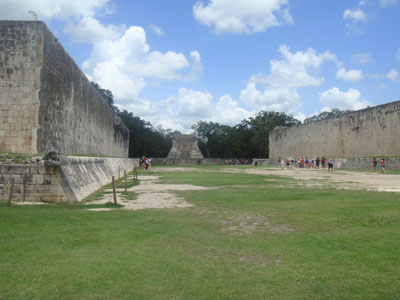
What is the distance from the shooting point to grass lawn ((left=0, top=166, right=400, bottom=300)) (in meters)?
2.79

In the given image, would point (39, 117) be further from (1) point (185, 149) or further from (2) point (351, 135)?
(1) point (185, 149)

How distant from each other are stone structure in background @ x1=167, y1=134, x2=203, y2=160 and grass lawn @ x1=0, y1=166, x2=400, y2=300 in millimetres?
46190

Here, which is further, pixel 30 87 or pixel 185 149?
pixel 185 149

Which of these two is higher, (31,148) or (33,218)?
(31,148)

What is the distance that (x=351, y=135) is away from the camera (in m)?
29.0

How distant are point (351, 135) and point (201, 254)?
28.4 metres

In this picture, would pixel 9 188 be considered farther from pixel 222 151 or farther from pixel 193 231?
pixel 222 151

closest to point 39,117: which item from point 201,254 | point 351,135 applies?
point 201,254

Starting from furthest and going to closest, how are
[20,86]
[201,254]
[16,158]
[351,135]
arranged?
1. [351,135]
2. [20,86]
3. [16,158]
4. [201,254]

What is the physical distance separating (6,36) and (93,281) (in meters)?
9.17

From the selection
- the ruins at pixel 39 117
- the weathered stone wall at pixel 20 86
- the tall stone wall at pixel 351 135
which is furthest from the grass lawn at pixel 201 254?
the tall stone wall at pixel 351 135

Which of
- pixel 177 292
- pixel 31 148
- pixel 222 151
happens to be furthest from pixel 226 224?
pixel 222 151

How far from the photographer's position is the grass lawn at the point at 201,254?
279cm

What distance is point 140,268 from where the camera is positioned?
10.7 feet
